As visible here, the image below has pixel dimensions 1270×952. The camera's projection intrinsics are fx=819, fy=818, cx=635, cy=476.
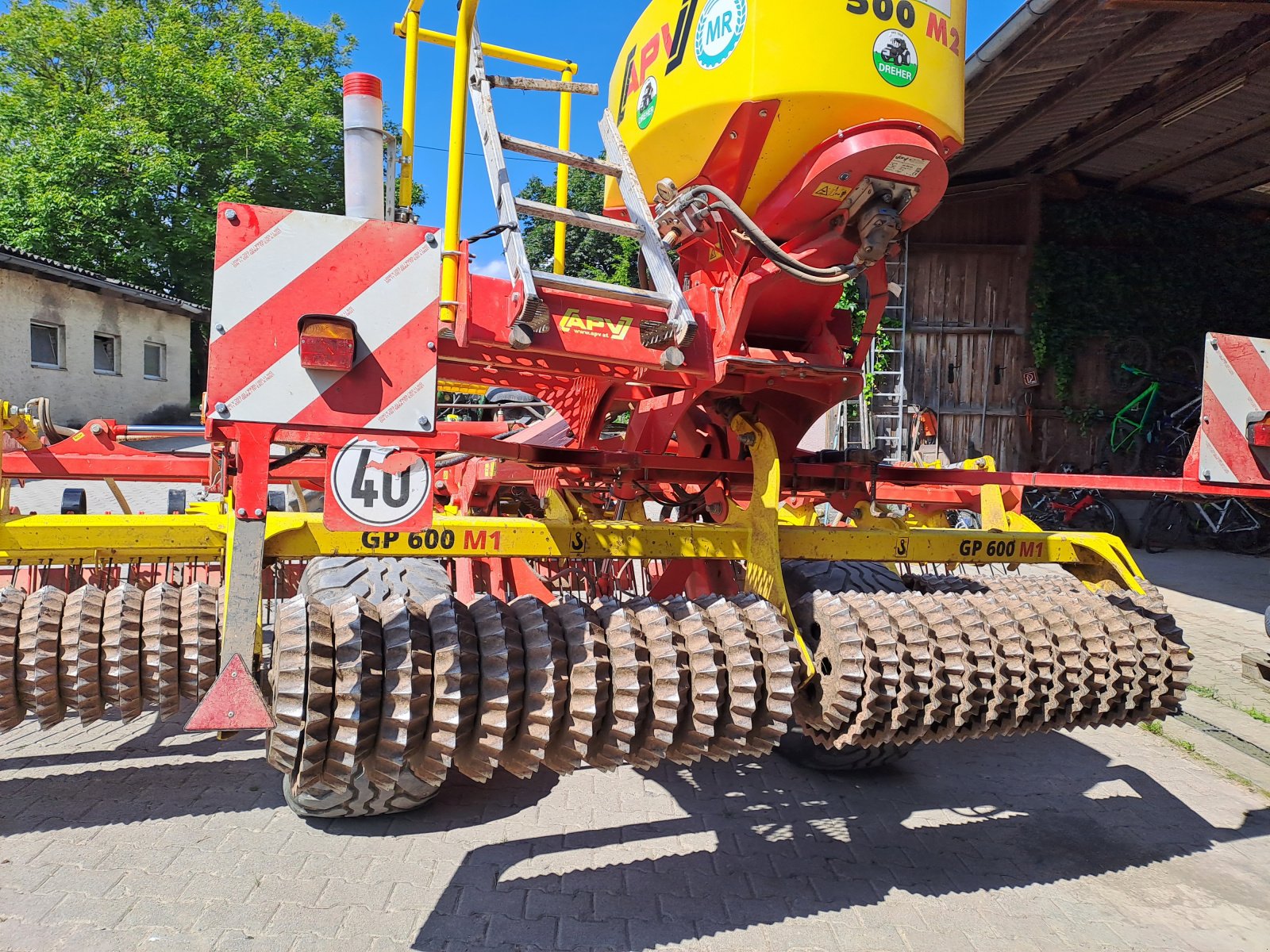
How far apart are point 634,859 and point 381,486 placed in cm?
163

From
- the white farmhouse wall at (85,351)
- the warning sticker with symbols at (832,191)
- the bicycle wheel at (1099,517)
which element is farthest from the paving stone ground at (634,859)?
the white farmhouse wall at (85,351)

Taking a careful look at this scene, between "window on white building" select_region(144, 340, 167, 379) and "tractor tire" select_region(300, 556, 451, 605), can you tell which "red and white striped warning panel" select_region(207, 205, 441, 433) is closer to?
"tractor tire" select_region(300, 556, 451, 605)

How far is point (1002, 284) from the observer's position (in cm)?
1184

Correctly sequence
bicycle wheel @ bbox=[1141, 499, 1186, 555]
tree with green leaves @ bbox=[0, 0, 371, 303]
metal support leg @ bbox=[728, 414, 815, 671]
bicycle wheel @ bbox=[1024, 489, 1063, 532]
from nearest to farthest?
1. metal support leg @ bbox=[728, 414, 815, 671]
2. bicycle wheel @ bbox=[1141, 499, 1186, 555]
3. bicycle wheel @ bbox=[1024, 489, 1063, 532]
4. tree with green leaves @ bbox=[0, 0, 371, 303]

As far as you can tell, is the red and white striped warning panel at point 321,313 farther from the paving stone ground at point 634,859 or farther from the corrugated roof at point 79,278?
the corrugated roof at point 79,278

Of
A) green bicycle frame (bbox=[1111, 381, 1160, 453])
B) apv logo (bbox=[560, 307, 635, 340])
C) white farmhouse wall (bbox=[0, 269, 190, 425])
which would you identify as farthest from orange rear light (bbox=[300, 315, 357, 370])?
white farmhouse wall (bbox=[0, 269, 190, 425])

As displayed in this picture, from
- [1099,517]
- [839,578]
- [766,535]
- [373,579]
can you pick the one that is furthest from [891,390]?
[373,579]

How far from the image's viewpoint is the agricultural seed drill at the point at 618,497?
1808 millimetres

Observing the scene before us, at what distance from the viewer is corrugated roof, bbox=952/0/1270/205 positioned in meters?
7.00

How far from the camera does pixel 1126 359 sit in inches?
461

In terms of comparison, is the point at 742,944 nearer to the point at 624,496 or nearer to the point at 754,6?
the point at 624,496

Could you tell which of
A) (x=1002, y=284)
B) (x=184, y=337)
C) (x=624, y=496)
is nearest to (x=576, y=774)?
(x=624, y=496)

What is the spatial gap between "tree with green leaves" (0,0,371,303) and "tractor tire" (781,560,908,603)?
2137 centimetres

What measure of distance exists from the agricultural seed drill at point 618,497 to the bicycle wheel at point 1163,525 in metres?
9.09
